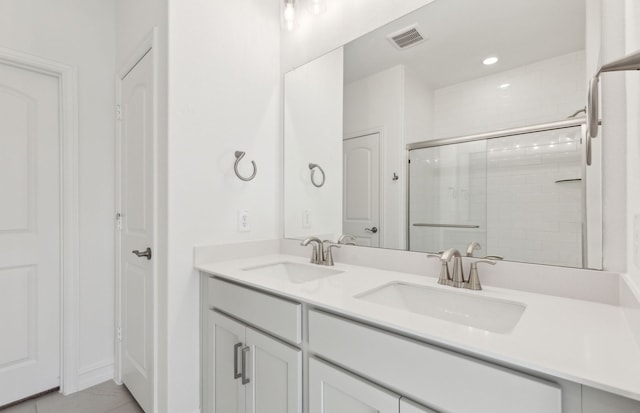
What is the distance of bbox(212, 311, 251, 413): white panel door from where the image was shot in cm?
122

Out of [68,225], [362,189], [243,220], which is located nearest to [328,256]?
[362,189]

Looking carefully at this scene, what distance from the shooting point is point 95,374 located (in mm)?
1888

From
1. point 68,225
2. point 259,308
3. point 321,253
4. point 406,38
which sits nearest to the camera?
point 259,308

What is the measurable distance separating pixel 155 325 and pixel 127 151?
1035 mm

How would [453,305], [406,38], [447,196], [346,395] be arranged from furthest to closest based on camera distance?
[406,38] → [447,196] → [453,305] → [346,395]

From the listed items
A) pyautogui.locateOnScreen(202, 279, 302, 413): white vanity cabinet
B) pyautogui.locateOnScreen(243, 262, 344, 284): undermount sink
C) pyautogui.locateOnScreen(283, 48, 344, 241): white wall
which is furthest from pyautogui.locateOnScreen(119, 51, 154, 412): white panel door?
pyautogui.locateOnScreen(283, 48, 344, 241): white wall

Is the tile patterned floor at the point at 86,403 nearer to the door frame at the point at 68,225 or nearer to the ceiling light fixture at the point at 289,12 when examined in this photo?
the door frame at the point at 68,225

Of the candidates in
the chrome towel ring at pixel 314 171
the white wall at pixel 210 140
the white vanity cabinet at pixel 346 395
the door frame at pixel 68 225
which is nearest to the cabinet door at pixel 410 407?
the white vanity cabinet at pixel 346 395

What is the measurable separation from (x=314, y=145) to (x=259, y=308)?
40.0 inches

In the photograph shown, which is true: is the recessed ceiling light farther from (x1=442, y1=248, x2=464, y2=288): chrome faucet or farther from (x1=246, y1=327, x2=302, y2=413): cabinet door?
(x1=246, y1=327, x2=302, y2=413): cabinet door

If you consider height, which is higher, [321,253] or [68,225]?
[68,225]

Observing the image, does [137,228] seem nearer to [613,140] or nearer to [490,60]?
[490,60]

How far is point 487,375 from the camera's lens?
2.05 feet

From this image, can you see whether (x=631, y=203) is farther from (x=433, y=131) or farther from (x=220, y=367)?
(x=220, y=367)
